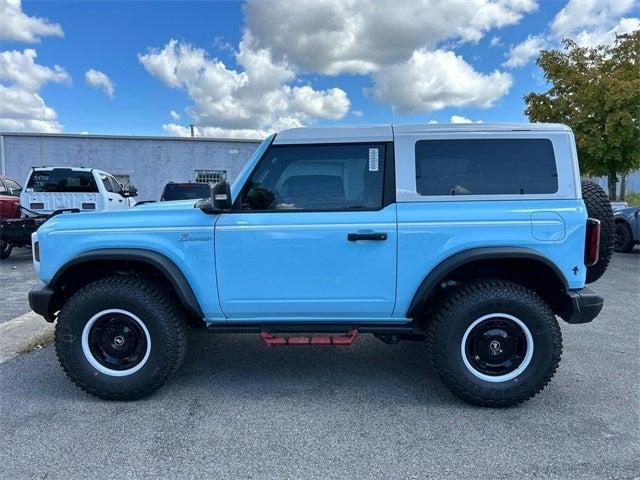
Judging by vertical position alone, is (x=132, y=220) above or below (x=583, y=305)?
above

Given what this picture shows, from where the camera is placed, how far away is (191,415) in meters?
3.04

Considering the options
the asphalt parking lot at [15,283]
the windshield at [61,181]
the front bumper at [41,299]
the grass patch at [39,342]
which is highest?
the windshield at [61,181]

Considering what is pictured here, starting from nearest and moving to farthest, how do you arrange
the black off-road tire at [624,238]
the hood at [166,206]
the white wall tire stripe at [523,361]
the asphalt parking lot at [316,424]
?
the asphalt parking lot at [316,424] → the white wall tire stripe at [523,361] → the hood at [166,206] → the black off-road tire at [624,238]

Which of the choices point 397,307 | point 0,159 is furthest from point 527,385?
point 0,159

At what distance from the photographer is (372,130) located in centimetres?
326

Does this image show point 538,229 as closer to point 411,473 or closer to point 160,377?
point 411,473

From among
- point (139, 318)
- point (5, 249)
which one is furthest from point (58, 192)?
point (139, 318)

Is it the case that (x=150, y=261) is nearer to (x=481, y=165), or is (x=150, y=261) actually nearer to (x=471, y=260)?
(x=471, y=260)

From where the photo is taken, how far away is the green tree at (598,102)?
43.1 feet

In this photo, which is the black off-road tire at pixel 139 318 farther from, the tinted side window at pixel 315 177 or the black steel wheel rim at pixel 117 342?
the tinted side window at pixel 315 177

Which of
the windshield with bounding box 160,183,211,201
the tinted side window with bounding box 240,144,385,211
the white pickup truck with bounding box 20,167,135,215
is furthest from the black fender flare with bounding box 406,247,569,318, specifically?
the windshield with bounding box 160,183,211,201

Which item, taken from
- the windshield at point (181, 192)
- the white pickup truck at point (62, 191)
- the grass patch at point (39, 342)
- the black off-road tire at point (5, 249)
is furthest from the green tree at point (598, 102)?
the black off-road tire at point (5, 249)

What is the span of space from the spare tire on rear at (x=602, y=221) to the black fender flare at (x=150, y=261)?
10.4 feet

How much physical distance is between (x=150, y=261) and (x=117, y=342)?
72 cm
